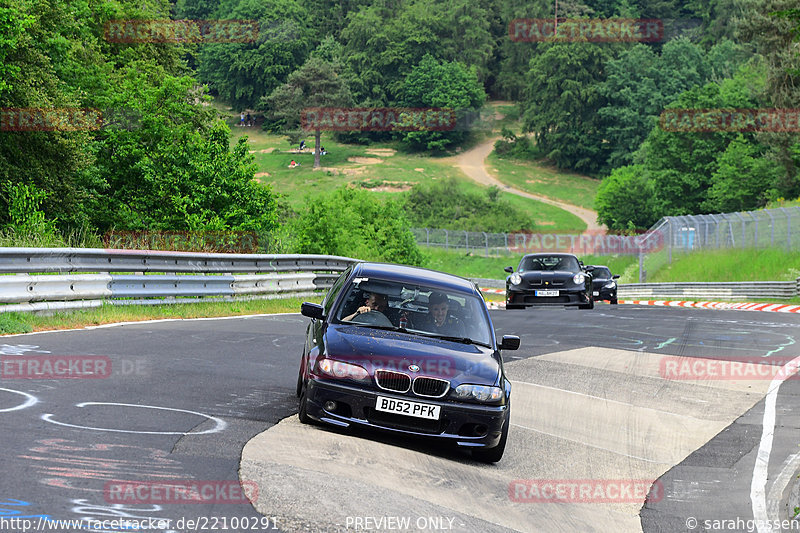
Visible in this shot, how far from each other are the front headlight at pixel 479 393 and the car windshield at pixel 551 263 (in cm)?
1771

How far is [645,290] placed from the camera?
47281mm

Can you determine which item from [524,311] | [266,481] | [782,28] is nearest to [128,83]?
[524,311]

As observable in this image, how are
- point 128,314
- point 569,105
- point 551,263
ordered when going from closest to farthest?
point 128,314 < point 551,263 < point 569,105

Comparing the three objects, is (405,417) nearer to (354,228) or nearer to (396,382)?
(396,382)

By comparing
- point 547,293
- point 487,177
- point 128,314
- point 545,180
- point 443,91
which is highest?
point 128,314

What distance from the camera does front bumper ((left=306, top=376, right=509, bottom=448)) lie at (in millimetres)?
7711

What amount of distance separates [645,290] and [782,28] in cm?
3530

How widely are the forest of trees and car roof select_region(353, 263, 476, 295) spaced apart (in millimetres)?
11983

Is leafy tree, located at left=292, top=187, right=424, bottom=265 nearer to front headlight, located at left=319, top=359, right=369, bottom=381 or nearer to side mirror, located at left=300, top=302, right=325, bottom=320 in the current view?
side mirror, located at left=300, top=302, right=325, bottom=320

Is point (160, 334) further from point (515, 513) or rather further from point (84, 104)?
point (84, 104)

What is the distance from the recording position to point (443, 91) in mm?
150500

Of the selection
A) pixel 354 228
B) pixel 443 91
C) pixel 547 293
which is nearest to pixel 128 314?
pixel 547 293

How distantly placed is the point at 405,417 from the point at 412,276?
6.35 ft

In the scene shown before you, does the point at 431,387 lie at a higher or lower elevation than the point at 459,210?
higher
